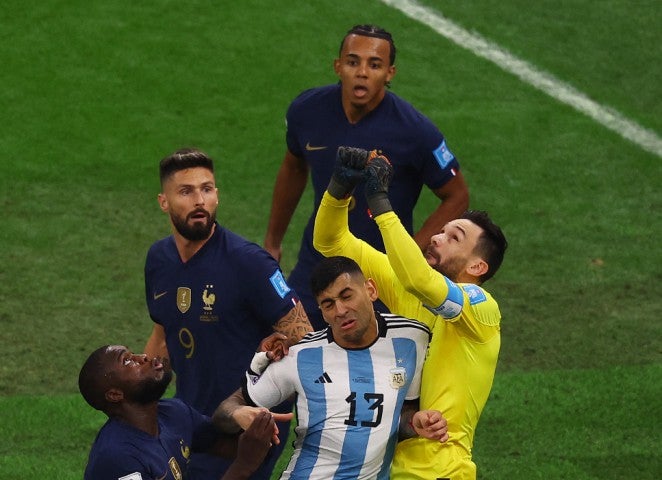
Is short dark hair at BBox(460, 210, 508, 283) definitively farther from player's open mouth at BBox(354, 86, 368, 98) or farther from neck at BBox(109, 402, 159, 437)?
player's open mouth at BBox(354, 86, 368, 98)

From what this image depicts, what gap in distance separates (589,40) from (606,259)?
382 centimetres

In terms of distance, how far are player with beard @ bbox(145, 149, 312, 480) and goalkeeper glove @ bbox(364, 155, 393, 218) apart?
34.2 inches

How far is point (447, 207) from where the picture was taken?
8.18 meters

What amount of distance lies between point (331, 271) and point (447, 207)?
94.1 inches

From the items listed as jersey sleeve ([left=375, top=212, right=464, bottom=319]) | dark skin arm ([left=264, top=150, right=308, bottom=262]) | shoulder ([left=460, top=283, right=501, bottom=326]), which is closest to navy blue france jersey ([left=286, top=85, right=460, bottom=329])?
dark skin arm ([left=264, top=150, right=308, bottom=262])

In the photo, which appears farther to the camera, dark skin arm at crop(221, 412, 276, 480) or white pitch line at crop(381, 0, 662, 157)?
white pitch line at crop(381, 0, 662, 157)

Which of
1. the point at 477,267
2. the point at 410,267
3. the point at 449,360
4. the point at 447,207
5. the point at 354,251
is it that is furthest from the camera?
the point at 447,207

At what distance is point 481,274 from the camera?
635 centimetres

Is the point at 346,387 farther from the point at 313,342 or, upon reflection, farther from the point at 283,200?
the point at 283,200

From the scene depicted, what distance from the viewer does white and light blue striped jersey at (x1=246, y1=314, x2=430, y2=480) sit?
5.93 m

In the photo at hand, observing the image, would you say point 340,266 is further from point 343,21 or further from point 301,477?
point 343,21

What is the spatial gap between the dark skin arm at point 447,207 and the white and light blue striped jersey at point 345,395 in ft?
6.92

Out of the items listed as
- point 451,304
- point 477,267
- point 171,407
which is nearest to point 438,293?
point 451,304

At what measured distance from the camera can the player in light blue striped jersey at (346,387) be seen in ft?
19.4
